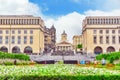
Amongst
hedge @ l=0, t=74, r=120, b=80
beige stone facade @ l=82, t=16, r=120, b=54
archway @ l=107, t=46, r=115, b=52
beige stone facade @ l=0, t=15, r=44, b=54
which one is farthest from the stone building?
hedge @ l=0, t=74, r=120, b=80

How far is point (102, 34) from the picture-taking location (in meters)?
133

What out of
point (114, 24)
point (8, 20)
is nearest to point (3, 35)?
point (8, 20)

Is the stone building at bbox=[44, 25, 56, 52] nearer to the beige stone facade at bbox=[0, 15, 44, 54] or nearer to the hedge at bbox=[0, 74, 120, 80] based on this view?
the beige stone facade at bbox=[0, 15, 44, 54]

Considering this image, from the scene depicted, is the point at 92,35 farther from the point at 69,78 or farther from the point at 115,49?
the point at 69,78

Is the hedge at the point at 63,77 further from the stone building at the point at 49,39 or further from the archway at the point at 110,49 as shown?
the stone building at the point at 49,39

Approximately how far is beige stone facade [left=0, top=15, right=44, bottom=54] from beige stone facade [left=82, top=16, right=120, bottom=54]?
18.6 m

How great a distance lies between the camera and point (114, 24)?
132375 millimetres

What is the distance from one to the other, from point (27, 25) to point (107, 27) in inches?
1160

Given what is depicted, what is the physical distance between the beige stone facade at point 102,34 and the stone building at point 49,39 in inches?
1461

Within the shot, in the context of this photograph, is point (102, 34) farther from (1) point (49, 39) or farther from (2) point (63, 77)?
(2) point (63, 77)

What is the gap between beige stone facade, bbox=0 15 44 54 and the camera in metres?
131

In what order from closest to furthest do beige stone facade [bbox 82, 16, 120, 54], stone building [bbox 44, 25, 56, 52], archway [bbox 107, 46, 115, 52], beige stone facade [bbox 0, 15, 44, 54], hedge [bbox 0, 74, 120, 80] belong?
hedge [bbox 0, 74, 120, 80] → beige stone facade [bbox 82, 16, 120, 54] → beige stone facade [bbox 0, 15, 44, 54] → archway [bbox 107, 46, 115, 52] → stone building [bbox 44, 25, 56, 52]

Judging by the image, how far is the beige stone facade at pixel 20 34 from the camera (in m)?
131

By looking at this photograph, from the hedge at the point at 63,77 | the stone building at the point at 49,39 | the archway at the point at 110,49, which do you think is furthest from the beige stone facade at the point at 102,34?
the hedge at the point at 63,77
